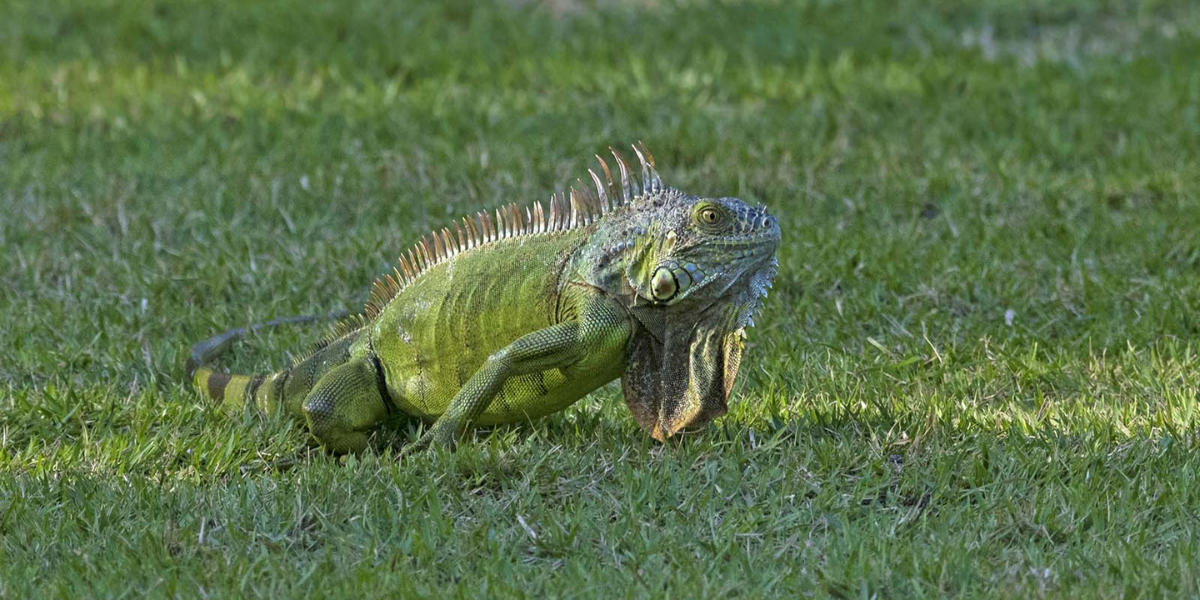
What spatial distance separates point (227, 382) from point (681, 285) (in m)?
1.82

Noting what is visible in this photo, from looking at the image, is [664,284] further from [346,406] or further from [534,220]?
[346,406]

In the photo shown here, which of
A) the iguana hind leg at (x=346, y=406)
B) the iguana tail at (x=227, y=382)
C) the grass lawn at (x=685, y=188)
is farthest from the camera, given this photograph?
the iguana tail at (x=227, y=382)

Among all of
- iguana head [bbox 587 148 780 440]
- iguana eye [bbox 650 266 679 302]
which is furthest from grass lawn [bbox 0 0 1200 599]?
iguana eye [bbox 650 266 679 302]

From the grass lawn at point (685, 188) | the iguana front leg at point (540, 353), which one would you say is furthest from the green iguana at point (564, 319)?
the grass lawn at point (685, 188)

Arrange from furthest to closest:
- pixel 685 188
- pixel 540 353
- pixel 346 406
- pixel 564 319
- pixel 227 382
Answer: pixel 685 188, pixel 227 382, pixel 346 406, pixel 564 319, pixel 540 353

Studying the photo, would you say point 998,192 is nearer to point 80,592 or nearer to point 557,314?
point 557,314

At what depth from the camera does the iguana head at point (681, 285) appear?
511 cm

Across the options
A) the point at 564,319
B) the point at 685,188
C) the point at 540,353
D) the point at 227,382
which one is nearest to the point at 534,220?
the point at 564,319

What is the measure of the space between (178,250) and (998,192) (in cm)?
398

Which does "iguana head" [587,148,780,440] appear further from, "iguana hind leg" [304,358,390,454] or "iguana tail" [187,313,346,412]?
"iguana tail" [187,313,346,412]

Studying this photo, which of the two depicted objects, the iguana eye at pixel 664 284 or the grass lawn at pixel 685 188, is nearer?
the grass lawn at pixel 685 188

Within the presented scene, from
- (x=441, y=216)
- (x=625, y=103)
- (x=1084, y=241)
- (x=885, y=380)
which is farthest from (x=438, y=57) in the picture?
(x=885, y=380)

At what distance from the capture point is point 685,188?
844 cm

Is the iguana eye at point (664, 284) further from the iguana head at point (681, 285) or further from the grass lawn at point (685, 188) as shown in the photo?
the grass lawn at point (685, 188)
